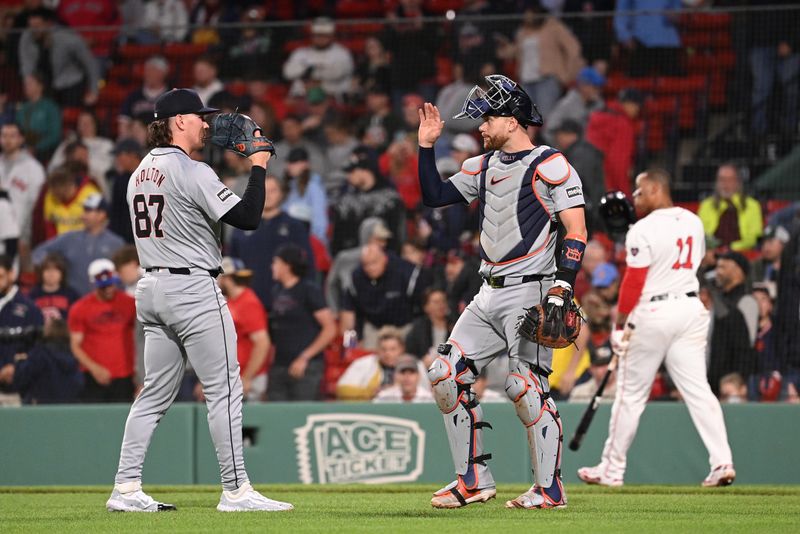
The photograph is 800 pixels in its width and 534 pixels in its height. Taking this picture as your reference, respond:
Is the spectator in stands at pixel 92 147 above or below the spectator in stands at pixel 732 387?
above

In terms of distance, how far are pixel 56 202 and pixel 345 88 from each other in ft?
10.5

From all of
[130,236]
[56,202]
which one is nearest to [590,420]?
[130,236]

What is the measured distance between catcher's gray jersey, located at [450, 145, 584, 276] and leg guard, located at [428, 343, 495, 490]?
52 cm

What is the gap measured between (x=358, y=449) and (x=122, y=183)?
4.12 meters

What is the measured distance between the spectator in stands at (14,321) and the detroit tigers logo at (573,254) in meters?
6.44

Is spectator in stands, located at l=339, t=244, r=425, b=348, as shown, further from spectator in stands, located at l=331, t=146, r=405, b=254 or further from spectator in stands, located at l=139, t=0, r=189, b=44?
spectator in stands, located at l=139, t=0, r=189, b=44

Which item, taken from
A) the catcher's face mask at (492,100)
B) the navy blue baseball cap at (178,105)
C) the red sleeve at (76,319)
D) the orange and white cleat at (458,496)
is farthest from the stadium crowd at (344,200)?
the navy blue baseball cap at (178,105)

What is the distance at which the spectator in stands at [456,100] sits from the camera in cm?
1305

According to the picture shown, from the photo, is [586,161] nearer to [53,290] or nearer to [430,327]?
[430,327]

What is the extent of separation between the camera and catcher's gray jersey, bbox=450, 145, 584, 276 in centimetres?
682

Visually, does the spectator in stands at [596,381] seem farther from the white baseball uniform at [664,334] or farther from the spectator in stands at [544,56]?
the spectator in stands at [544,56]

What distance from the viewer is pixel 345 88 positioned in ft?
44.4

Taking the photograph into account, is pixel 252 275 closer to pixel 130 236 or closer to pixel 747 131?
pixel 130 236

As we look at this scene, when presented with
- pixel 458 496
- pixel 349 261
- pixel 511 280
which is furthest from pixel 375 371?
pixel 511 280
